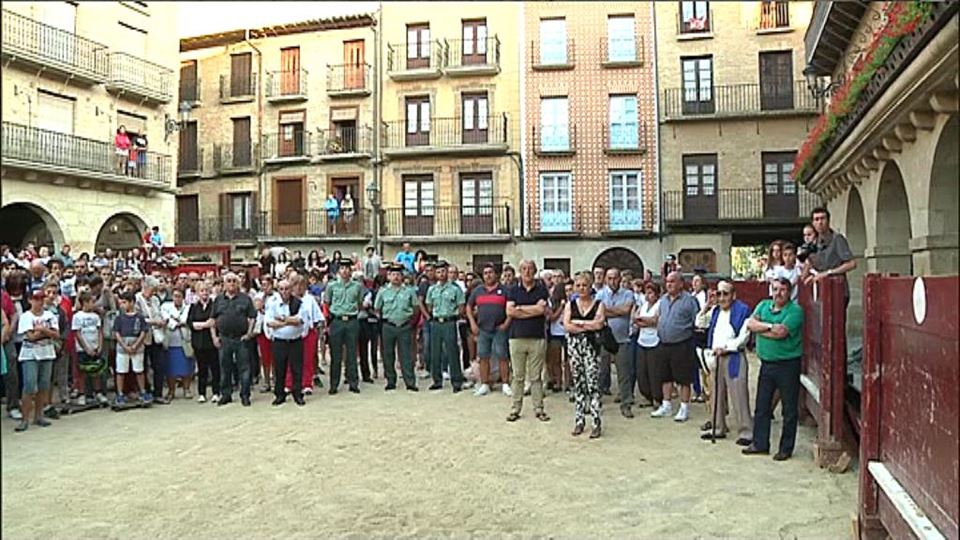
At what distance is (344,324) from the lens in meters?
11.7

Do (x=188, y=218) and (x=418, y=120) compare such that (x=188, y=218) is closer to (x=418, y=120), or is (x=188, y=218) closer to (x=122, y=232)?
(x=122, y=232)

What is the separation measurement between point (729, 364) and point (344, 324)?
228 inches

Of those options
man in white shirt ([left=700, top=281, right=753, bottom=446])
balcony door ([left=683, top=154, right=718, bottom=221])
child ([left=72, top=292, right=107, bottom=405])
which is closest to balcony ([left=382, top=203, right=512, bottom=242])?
balcony door ([left=683, top=154, right=718, bottom=221])

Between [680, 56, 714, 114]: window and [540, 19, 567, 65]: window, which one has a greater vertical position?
[540, 19, 567, 65]: window

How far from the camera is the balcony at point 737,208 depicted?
87.2ft

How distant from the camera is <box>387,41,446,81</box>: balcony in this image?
2981 cm

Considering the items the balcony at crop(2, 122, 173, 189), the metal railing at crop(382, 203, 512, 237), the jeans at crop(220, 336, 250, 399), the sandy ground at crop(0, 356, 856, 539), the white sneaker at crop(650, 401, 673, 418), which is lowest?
the sandy ground at crop(0, 356, 856, 539)

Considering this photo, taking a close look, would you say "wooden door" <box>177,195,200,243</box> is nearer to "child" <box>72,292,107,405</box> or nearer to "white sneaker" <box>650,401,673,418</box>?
"child" <box>72,292,107,405</box>

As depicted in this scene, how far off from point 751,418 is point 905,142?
3592 mm

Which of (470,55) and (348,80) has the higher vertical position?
(470,55)

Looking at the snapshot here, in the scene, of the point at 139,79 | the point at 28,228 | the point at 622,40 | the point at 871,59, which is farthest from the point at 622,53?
the point at 871,59

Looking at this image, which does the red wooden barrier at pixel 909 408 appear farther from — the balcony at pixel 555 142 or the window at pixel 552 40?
the window at pixel 552 40

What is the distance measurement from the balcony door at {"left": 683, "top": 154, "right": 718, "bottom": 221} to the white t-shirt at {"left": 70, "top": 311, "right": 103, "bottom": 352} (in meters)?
21.4

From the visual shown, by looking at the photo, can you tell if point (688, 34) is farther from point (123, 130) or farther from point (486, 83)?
point (123, 130)
